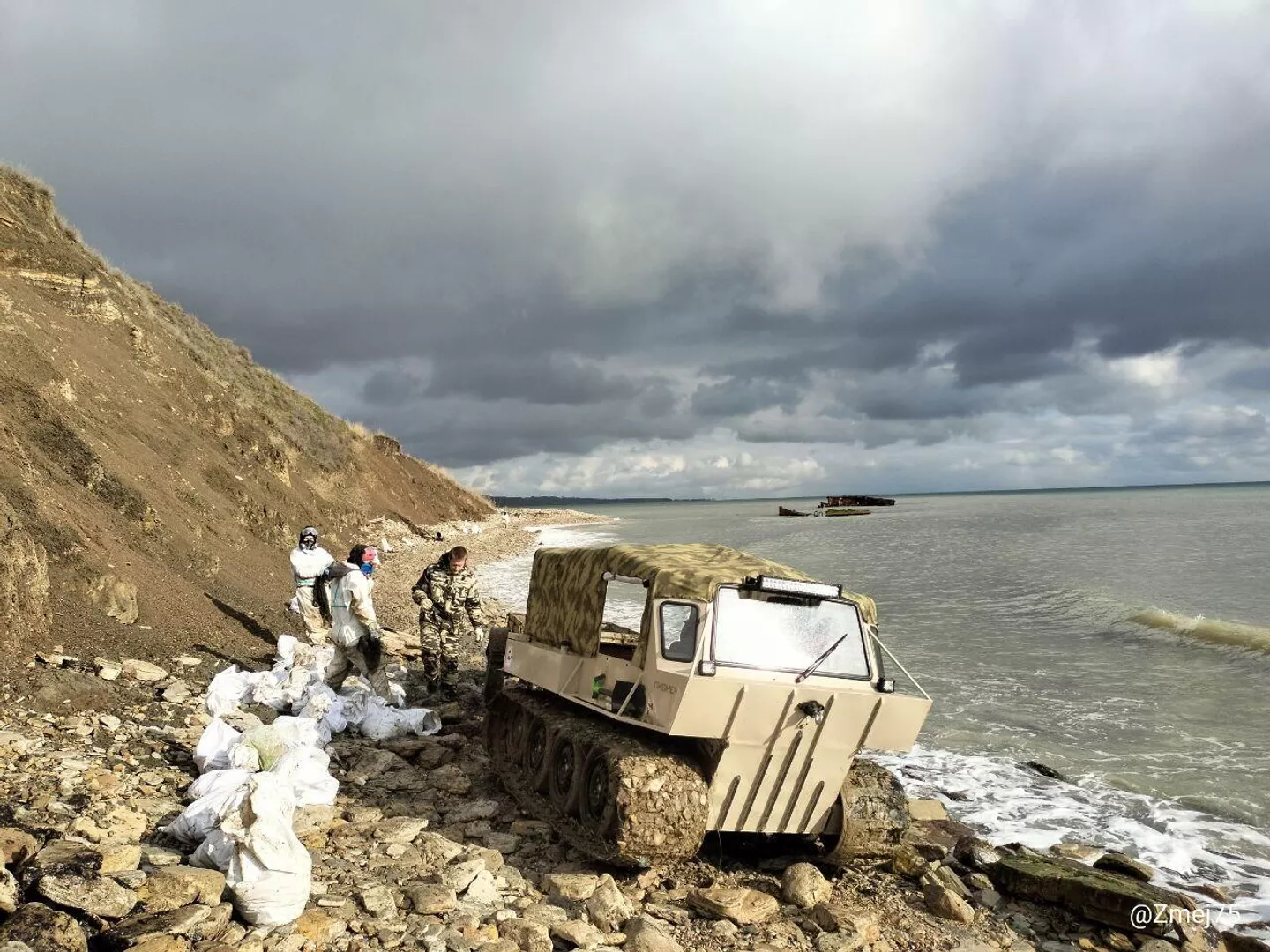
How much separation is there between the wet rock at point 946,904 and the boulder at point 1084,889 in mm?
719

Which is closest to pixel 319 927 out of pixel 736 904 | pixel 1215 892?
pixel 736 904

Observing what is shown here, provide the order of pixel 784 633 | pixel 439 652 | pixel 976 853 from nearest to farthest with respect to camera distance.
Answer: pixel 784 633, pixel 976 853, pixel 439 652

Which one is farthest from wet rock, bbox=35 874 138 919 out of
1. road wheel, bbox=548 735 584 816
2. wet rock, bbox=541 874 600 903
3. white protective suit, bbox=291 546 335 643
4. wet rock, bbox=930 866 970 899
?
white protective suit, bbox=291 546 335 643

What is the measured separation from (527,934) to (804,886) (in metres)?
2.36

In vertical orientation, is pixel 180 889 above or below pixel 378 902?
above

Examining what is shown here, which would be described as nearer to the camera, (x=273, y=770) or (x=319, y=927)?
(x=319, y=927)

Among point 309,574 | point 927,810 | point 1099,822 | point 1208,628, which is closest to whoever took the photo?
Answer: point 927,810

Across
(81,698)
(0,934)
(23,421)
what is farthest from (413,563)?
(0,934)

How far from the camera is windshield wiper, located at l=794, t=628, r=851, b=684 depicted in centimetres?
661

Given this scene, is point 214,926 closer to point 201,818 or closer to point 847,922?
point 201,818

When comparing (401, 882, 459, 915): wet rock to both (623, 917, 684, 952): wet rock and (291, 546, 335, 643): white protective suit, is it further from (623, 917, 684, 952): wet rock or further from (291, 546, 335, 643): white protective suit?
(291, 546, 335, 643): white protective suit

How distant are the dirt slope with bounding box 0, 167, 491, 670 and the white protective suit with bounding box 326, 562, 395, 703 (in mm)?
2370

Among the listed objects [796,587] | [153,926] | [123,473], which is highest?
[123,473]

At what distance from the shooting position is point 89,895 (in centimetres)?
441
